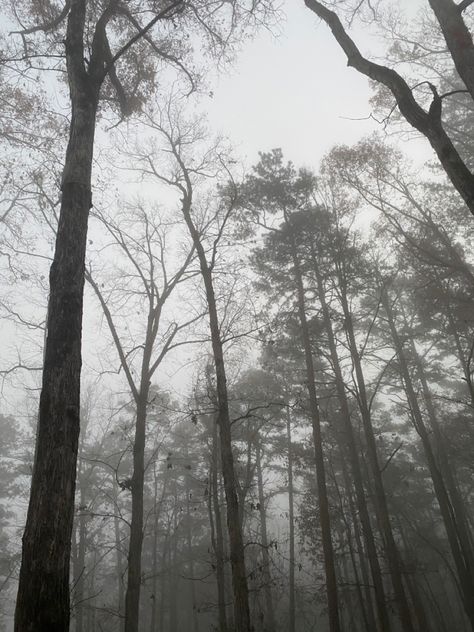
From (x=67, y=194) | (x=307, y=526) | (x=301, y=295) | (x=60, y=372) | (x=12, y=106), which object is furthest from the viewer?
(x=307, y=526)

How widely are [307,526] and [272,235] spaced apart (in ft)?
39.1

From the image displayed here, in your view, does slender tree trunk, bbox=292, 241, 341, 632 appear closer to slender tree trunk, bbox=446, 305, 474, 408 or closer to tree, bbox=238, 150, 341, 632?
tree, bbox=238, 150, 341, 632

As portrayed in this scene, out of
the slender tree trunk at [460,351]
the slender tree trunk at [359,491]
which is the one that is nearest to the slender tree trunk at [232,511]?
the slender tree trunk at [359,491]

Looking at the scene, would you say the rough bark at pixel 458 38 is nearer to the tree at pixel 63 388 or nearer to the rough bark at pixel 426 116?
the rough bark at pixel 426 116

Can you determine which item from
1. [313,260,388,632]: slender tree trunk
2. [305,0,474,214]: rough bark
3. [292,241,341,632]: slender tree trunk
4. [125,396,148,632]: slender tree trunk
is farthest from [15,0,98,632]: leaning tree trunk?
[292,241,341,632]: slender tree trunk

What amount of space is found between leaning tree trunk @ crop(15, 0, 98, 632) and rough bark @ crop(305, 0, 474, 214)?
3.77 metres

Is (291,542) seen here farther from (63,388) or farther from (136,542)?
(63,388)

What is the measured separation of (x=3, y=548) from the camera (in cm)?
2511

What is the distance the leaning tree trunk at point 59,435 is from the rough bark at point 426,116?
377cm

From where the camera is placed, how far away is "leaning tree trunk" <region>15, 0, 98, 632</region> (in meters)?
2.65

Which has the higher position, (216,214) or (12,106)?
(12,106)

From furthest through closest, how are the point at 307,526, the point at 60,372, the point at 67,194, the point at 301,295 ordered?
the point at 307,526
the point at 301,295
the point at 67,194
the point at 60,372

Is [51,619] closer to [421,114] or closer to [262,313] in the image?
[421,114]

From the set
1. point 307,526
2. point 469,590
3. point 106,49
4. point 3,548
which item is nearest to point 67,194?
point 106,49
